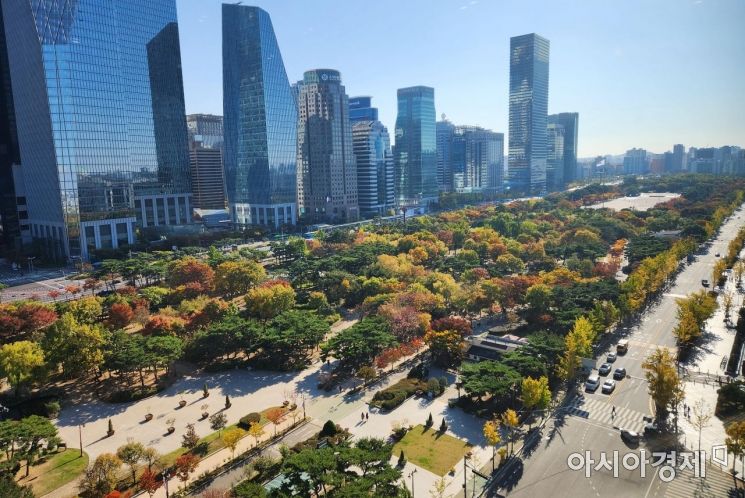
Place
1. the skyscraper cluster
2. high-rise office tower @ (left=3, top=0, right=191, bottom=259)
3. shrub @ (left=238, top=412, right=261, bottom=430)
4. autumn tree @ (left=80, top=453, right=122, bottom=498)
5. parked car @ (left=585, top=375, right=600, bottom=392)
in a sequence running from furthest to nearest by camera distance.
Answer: the skyscraper cluster → high-rise office tower @ (left=3, top=0, right=191, bottom=259) → parked car @ (left=585, top=375, right=600, bottom=392) → shrub @ (left=238, top=412, right=261, bottom=430) → autumn tree @ (left=80, top=453, right=122, bottom=498)

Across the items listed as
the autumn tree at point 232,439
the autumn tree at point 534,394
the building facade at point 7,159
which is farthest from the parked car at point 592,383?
the building facade at point 7,159

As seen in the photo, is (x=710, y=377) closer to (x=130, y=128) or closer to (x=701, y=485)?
(x=701, y=485)

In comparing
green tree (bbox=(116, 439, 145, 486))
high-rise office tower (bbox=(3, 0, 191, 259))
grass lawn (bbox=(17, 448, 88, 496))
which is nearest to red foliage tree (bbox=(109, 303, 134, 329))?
grass lawn (bbox=(17, 448, 88, 496))

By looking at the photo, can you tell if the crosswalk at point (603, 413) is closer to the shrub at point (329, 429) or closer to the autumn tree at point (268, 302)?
the shrub at point (329, 429)

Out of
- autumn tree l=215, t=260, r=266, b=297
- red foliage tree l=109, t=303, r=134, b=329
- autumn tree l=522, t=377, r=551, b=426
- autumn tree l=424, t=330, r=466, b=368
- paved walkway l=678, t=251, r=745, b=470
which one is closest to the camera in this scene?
paved walkway l=678, t=251, r=745, b=470

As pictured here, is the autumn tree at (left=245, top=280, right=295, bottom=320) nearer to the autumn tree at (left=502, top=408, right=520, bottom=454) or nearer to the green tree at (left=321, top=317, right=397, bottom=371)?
the green tree at (left=321, top=317, right=397, bottom=371)

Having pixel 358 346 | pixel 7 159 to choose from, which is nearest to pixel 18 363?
pixel 358 346
